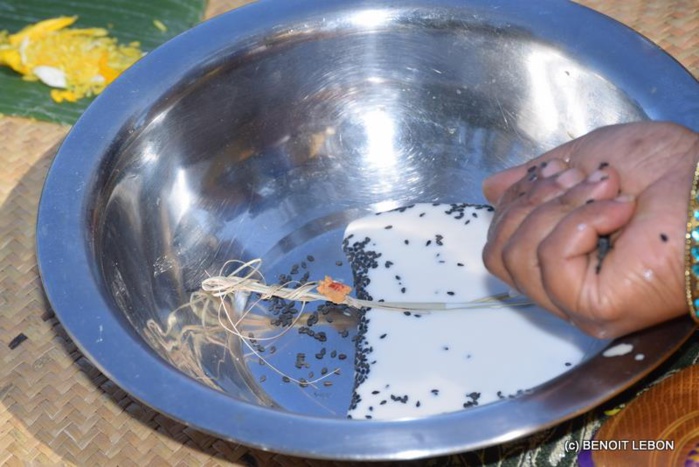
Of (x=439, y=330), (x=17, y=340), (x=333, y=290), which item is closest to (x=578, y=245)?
(x=439, y=330)

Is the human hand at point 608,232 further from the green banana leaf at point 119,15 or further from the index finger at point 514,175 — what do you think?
the green banana leaf at point 119,15

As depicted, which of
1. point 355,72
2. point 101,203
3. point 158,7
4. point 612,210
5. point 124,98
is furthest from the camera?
point 158,7

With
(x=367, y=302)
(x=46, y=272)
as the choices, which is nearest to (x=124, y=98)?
(x=46, y=272)

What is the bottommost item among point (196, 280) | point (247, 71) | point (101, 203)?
point (196, 280)

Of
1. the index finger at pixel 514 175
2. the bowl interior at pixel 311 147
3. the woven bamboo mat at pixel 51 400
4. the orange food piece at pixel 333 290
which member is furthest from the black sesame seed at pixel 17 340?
the index finger at pixel 514 175

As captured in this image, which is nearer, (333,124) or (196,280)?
(196,280)

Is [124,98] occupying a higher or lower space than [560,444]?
higher

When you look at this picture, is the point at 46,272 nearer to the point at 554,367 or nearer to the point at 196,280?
the point at 196,280
